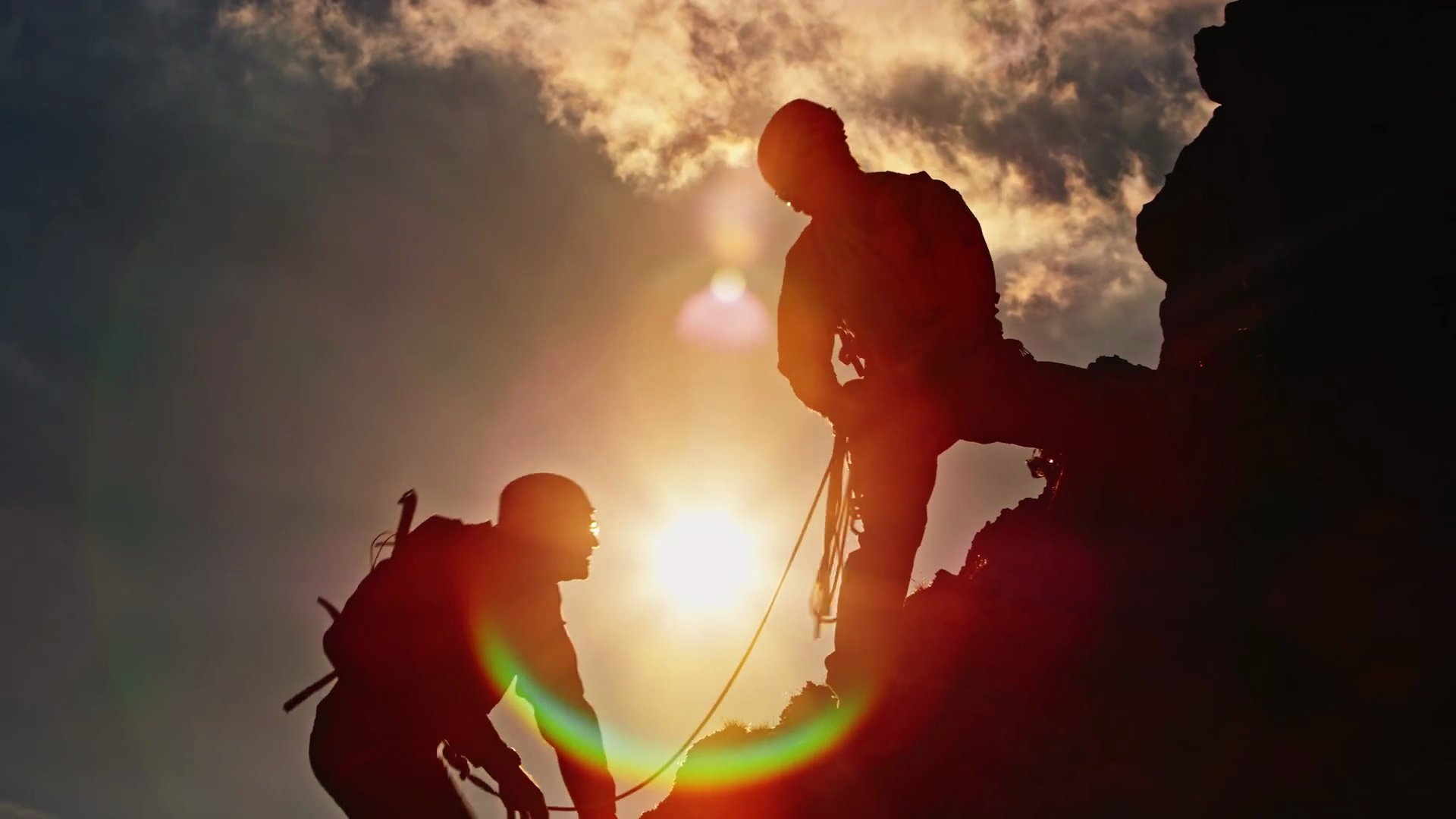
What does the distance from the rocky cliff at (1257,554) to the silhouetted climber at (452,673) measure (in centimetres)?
194

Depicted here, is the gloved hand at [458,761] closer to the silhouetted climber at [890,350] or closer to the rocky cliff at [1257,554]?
the rocky cliff at [1257,554]

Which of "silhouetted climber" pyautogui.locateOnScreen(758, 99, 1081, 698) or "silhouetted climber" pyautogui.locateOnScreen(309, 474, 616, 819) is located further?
"silhouetted climber" pyautogui.locateOnScreen(758, 99, 1081, 698)

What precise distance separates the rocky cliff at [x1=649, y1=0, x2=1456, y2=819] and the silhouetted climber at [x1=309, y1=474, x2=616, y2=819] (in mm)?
1937

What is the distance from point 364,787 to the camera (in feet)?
23.0

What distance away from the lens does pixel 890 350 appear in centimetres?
959

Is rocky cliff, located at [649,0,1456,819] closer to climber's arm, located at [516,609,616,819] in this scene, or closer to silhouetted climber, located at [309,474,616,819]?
climber's arm, located at [516,609,616,819]

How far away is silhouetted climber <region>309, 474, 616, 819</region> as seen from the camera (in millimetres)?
7051

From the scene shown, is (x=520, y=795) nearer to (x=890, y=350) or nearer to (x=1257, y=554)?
(x=890, y=350)

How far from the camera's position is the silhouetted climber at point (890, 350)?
362 inches

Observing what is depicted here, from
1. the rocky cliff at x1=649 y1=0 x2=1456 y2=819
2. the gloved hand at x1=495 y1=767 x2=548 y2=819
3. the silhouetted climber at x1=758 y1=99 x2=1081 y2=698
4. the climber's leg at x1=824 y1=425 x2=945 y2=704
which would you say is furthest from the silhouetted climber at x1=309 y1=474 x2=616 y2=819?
the silhouetted climber at x1=758 y1=99 x2=1081 y2=698

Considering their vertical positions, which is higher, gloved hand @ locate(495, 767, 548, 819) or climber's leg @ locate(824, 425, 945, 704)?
climber's leg @ locate(824, 425, 945, 704)

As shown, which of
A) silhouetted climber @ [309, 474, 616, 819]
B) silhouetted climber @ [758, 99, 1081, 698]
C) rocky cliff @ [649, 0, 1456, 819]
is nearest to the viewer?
silhouetted climber @ [309, 474, 616, 819]

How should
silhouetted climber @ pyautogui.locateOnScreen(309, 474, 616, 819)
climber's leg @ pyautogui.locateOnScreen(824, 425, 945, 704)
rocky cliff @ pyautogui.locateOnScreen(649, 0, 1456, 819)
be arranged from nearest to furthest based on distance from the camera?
silhouetted climber @ pyautogui.locateOnScreen(309, 474, 616, 819)
rocky cliff @ pyautogui.locateOnScreen(649, 0, 1456, 819)
climber's leg @ pyautogui.locateOnScreen(824, 425, 945, 704)

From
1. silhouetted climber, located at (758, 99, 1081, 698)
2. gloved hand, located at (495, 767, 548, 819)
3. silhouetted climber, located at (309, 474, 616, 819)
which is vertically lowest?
gloved hand, located at (495, 767, 548, 819)
